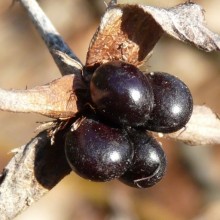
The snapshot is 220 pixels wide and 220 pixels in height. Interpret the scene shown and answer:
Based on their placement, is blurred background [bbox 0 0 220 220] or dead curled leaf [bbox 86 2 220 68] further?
blurred background [bbox 0 0 220 220]

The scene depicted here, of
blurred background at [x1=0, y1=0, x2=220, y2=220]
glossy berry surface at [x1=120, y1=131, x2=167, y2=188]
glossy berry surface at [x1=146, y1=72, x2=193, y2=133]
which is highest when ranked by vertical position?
glossy berry surface at [x1=146, y1=72, x2=193, y2=133]

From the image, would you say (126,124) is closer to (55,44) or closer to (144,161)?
(144,161)

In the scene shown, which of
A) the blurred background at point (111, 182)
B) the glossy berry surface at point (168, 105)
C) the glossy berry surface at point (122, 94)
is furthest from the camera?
the blurred background at point (111, 182)

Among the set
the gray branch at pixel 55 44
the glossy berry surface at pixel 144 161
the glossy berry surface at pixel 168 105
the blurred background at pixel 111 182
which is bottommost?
the blurred background at pixel 111 182

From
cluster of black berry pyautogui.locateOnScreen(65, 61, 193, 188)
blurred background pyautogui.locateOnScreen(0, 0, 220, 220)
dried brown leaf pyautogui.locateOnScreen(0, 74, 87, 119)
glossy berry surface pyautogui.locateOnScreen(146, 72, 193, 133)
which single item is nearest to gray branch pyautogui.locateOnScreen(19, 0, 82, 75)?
dried brown leaf pyautogui.locateOnScreen(0, 74, 87, 119)

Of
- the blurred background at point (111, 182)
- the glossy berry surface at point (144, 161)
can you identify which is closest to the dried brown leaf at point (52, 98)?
the glossy berry surface at point (144, 161)

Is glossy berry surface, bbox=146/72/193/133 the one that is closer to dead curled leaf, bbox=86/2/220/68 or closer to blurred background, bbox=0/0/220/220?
dead curled leaf, bbox=86/2/220/68

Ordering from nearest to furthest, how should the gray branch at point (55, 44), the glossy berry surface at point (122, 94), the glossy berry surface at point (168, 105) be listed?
the glossy berry surface at point (122, 94)
the glossy berry surface at point (168, 105)
the gray branch at point (55, 44)

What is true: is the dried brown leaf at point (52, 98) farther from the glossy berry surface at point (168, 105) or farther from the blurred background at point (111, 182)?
the blurred background at point (111, 182)
